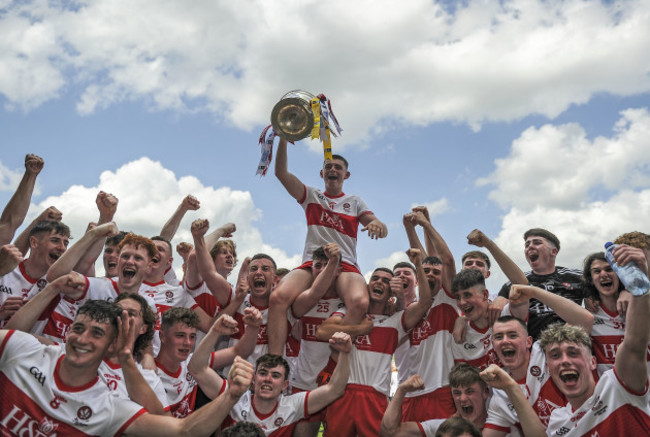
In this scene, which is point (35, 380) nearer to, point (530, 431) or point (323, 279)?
point (323, 279)

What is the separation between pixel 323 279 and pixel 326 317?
678 millimetres

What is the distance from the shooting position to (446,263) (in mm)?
6570

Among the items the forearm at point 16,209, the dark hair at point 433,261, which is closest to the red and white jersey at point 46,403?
the forearm at point 16,209

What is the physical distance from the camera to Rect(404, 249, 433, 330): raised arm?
19.8ft

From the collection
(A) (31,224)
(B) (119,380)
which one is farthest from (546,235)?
(A) (31,224)

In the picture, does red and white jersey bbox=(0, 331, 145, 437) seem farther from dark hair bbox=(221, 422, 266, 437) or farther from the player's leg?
the player's leg

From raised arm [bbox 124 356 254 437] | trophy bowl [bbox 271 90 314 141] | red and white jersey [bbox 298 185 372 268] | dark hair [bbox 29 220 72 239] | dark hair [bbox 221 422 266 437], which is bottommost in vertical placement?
dark hair [bbox 221 422 266 437]

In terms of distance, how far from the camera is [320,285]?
620 cm

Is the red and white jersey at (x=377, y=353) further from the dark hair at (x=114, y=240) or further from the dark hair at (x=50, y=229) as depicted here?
the dark hair at (x=50, y=229)

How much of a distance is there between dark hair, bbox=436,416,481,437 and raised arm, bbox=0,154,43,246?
5.53m

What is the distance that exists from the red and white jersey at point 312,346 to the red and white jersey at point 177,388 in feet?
4.71

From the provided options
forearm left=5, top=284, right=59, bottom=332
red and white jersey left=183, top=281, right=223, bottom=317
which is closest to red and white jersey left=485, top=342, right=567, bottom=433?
red and white jersey left=183, top=281, right=223, bottom=317

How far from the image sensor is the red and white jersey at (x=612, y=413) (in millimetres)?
4043

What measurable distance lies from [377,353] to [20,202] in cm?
492
